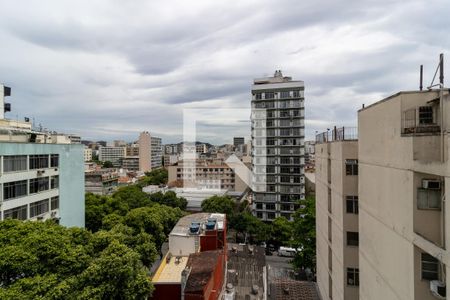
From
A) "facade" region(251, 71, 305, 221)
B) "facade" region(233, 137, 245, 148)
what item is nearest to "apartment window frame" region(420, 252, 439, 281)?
"facade" region(251, 71, 305, 221)

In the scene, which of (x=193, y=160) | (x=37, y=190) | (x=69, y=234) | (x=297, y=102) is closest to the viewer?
(x=69, y=234)

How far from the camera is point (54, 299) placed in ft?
22.1

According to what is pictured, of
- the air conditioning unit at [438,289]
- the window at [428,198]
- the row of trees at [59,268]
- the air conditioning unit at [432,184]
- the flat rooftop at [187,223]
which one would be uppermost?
the air conditioning unit at [432,184]

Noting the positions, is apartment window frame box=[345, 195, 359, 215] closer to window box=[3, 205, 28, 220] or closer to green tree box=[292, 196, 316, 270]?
green tree box=[292, 196, 316, 270]

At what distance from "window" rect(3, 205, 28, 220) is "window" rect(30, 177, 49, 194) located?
41.0 inches

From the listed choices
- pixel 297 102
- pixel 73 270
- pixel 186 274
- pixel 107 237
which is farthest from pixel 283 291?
pixel 297 102

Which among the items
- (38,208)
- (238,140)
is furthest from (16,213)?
(238,140)

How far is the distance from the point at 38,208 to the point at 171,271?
9413 mm

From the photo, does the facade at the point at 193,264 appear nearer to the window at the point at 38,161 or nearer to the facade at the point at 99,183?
the window at the point at 38,161

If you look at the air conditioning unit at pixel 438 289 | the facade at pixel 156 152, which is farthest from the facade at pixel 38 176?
the facade at pixel 156 152

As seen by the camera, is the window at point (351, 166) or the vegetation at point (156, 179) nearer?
the window at point (351, 166)

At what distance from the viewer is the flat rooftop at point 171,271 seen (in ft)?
37.2

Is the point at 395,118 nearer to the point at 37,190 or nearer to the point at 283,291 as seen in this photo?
the point at 283,291

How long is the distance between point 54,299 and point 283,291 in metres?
9.55
